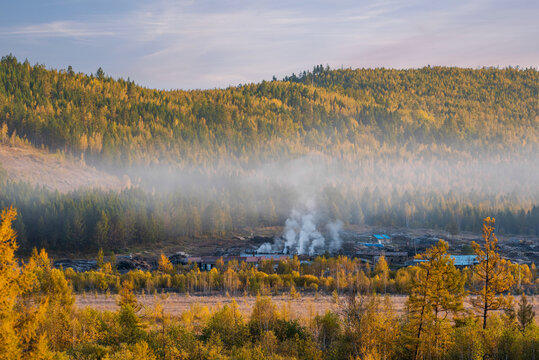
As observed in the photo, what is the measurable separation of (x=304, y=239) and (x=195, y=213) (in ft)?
93.4

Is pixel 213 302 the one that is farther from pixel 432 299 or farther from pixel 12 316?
pixel 12 316

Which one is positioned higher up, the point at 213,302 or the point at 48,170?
the point at 48,170

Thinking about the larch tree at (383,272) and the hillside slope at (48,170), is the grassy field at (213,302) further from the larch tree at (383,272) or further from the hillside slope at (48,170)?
the hillside slope at (48,170)

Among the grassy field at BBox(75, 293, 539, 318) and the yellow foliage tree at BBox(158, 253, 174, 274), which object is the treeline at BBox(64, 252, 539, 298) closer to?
the grassy field at BBox(75, 293, 539, 318)

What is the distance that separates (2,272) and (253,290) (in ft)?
138

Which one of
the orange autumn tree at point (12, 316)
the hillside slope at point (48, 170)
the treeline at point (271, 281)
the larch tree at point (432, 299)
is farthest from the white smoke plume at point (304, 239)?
the orange autumn tree at point (12, 316)

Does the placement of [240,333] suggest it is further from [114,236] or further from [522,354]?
[114,236]

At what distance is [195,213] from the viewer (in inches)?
4584

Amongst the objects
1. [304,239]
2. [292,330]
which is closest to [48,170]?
[304,239]

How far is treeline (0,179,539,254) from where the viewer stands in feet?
313

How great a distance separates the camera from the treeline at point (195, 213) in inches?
3750

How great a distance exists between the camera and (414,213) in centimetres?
14200

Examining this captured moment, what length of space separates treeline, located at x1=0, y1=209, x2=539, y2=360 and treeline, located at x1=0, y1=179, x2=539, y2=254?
188 feet

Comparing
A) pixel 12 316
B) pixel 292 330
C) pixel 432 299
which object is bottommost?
pixel 292 330
